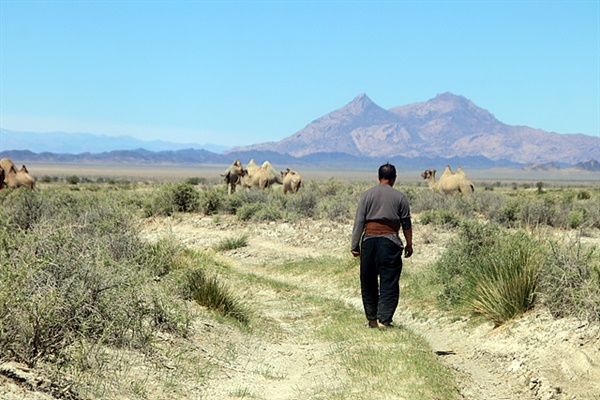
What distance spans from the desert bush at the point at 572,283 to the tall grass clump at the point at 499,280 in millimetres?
216

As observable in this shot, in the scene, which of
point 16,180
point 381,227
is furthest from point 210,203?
point 381,227

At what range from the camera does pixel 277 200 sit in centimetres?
2559

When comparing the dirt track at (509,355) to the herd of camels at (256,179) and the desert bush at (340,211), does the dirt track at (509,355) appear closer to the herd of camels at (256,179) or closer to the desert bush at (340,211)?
the desert bush at (340,211)

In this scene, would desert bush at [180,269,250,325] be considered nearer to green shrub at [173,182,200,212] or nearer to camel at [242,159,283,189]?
green shrub at [173,182,200,212]

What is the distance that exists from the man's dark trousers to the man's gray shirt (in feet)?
0.39

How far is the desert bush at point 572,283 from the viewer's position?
7.58 meters

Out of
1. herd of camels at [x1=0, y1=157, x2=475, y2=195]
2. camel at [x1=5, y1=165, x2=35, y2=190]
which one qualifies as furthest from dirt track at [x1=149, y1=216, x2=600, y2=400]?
camel at [x1=5, y1=165, x2=35, y2=190]

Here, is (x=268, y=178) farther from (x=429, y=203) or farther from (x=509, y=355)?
(x=509, y=355)

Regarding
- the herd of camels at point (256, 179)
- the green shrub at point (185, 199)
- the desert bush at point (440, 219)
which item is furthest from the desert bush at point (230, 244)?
the herd of camels at point (256, 179)

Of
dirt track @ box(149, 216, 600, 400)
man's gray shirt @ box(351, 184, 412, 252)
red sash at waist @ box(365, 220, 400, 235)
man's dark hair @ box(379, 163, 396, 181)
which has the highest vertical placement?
man's dark hair @ box(379, 163, 396, 181)

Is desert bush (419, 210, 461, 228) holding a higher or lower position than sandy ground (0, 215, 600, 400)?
higher

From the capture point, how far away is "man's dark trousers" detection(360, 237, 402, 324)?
8758mm

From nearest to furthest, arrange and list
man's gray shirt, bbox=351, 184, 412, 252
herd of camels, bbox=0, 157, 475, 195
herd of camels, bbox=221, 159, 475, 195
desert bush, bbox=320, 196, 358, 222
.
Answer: man's gray shirt, bbox=351, 184, 412, 252
desert bush, bbox=320, 196, 358, 222
herd of camels, bbox=0, 157, 475, 195
herd of camels, bbox=221, 159, 475, 195

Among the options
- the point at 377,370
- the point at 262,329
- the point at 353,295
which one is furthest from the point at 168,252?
the point at 377,370
